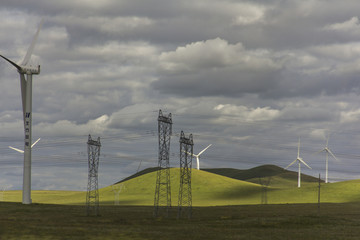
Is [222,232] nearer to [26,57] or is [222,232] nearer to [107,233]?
[107,233]

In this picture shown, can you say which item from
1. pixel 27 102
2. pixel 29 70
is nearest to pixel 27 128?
pixel 27 102

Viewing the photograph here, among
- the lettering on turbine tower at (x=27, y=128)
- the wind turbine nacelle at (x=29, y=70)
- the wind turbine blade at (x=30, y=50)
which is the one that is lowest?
the lettering on turbine tower at (x=27, y=128)

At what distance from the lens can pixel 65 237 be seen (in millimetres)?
74625

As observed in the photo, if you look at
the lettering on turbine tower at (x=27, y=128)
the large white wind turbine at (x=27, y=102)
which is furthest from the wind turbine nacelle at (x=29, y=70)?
the lettering on turbine tower at (x=27, y=128)

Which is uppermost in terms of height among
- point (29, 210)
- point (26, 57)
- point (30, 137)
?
point (26, 57)

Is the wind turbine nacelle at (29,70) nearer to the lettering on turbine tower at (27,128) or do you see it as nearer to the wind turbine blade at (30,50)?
the wind turbine blade at (30,50)

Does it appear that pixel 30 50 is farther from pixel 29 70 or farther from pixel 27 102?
pixel 27 102

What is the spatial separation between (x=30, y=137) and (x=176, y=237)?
83.9 m

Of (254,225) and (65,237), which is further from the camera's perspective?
(254,225)

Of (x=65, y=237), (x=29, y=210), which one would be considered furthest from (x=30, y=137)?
(x=65, y=237)

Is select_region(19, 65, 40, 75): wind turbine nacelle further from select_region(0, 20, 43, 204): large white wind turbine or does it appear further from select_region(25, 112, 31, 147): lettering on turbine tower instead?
select_region(25, 112, 31, 147): lettering on turbine tower

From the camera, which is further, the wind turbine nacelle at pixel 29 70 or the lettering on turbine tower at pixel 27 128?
the wind turbine nacelle at pixel 29 70

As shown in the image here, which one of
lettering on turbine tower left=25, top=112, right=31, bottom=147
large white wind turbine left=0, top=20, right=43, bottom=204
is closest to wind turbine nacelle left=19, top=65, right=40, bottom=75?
large white wind turbine left=0, top=20, right=43, bottom=204

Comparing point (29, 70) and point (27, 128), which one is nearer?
point (27, 128)
